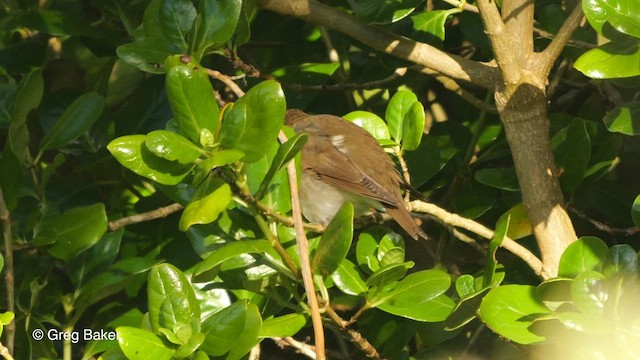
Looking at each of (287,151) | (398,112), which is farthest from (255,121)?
(398,112)

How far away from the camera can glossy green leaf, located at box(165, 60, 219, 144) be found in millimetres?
1902

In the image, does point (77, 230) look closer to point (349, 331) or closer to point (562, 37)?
point (349, 331)

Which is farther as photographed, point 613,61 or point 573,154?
point 573,154

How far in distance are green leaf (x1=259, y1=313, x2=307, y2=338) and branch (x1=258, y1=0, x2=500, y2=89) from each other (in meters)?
0.76

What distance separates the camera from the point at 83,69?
3.49 meters

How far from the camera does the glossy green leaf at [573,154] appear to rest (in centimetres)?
247

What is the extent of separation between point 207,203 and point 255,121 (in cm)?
18

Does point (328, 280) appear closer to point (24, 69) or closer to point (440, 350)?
point (440, 350)

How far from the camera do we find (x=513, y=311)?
202 centimetres

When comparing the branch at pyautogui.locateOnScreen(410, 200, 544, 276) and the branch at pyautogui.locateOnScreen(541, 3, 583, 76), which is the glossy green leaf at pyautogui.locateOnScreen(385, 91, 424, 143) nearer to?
the branch at pyautogui.locateOnScreen(410, 200, 544, 276)

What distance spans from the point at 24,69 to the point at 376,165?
4.01ft

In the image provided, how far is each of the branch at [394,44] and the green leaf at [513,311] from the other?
0.58 m

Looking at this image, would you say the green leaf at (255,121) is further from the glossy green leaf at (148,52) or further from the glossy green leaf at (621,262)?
the glossy green leaf at (621,262)

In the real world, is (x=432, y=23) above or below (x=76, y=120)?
above
